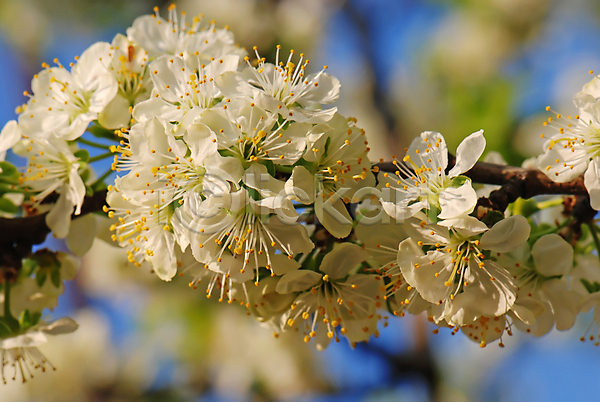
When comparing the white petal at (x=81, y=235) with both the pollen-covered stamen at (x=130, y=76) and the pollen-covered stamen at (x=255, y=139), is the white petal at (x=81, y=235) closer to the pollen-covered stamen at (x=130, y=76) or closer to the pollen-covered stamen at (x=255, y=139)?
the pollen-covered stamen at (x=130, y=76)

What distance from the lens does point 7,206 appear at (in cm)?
176

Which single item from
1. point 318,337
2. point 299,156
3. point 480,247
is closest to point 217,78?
point 299,156

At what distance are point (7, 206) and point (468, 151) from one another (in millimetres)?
1467

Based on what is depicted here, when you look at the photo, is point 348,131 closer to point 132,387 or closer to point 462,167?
point 462,167

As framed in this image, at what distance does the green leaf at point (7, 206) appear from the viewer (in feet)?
5.75

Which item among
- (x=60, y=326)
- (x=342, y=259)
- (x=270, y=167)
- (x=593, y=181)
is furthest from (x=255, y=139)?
(x=60, y=326)

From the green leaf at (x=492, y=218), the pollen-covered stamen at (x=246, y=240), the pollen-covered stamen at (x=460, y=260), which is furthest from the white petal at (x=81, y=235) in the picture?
the green leaf at (x=492, y=218)

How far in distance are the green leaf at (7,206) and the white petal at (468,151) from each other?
1412 millimetres

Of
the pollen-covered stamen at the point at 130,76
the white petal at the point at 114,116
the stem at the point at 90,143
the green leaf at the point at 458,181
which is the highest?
the pollen-covered stamen at the point at 130,76

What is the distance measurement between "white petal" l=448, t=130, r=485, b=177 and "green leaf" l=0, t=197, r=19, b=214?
141 centimetres

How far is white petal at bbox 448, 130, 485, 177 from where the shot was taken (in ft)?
4.42

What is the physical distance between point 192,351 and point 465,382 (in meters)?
2.39

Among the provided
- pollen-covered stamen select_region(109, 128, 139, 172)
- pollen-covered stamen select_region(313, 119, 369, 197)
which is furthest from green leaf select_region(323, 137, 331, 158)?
pollen-covered stamen select_region(109, 128, 139, 172)

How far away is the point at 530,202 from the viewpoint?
5.47 feet
